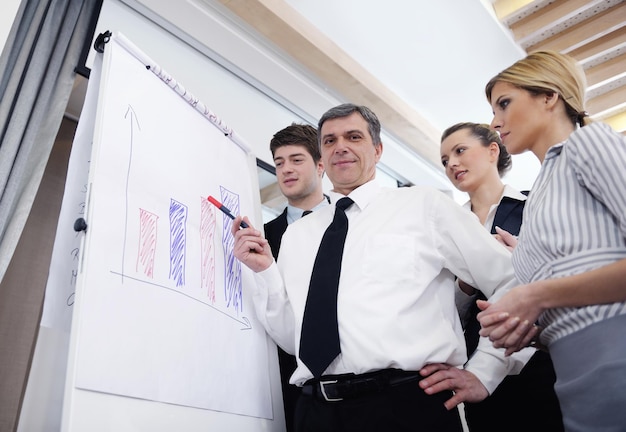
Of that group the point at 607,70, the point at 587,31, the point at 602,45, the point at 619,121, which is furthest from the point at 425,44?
the point at 619,121

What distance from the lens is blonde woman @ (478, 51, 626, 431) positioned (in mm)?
747

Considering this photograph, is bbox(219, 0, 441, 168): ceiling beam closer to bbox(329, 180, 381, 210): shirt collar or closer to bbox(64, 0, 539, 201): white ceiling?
bbox(64, 0, 539, 201): white ceiling

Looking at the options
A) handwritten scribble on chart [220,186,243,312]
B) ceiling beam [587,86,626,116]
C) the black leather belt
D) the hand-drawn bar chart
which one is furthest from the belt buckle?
ceiling beam [587,86,626,116]

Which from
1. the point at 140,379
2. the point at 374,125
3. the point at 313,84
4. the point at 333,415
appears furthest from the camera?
the point at 313,84

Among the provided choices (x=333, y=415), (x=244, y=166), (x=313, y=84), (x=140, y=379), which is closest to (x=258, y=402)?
(x=333, y=415)

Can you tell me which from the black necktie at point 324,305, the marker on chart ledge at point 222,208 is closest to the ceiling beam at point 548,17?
the black necktie at point 324,305

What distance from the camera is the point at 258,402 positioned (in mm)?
1280

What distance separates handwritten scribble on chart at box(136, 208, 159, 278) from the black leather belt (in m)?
0.48

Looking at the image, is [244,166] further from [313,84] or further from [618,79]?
[618,79]

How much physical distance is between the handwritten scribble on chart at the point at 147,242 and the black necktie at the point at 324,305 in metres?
0.40

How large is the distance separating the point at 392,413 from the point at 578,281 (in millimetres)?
476

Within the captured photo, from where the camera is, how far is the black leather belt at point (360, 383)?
106 cm

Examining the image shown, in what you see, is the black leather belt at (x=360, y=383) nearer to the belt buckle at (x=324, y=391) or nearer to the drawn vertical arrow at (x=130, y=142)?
the belt buckle at (x=324, y=391)

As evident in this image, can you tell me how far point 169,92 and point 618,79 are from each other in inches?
119
